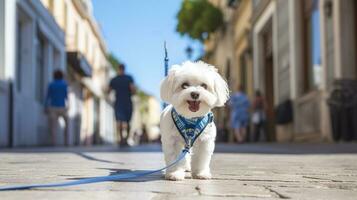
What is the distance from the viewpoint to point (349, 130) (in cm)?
1458

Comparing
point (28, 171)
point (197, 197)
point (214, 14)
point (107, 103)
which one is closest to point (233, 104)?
point (28, 171)

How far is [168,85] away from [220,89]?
37cm

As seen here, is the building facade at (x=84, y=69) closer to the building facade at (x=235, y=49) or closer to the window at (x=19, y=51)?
the window at (x=19, y=51)

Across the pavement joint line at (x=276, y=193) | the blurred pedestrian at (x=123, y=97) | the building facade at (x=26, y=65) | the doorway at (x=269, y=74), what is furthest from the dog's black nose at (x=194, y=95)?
the doorway at (x=269, y=74)

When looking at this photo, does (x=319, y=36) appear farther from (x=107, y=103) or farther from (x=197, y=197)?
(x=107, y=103)

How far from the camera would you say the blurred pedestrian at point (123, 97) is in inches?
578

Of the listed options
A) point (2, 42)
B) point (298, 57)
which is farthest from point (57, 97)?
point (298, 57)

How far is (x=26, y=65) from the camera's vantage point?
18656mm

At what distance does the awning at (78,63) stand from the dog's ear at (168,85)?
23.3 m

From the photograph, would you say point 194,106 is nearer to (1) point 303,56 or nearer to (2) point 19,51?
(2) point 19,51

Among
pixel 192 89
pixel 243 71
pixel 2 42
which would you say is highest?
pixel 243 71

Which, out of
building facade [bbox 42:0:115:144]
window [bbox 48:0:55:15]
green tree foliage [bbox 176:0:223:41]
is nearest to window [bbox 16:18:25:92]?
building facade [bbox 42:0:115:144]

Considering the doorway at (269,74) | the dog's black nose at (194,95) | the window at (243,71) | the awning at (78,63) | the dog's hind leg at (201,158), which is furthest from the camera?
the window at (243,71)

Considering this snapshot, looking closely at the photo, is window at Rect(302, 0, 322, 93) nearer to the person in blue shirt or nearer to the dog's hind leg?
the person in blue shirt
